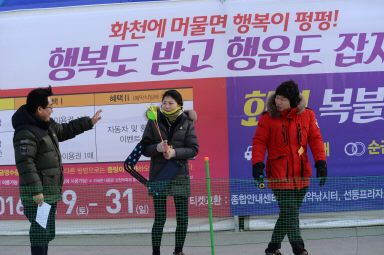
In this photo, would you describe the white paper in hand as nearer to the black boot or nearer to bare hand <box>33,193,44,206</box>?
bare hand <box>33,193,44,206</box>

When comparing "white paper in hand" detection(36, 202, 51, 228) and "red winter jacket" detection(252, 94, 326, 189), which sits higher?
"red winter jacket" detection(252, 94, 326, 189)

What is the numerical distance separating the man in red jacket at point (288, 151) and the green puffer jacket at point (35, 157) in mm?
1727

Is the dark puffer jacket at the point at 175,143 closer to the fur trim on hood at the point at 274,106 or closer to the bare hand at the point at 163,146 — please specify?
the bare hand at the point at 163,146

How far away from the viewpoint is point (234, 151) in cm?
541

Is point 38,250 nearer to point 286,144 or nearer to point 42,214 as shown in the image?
point 42,214

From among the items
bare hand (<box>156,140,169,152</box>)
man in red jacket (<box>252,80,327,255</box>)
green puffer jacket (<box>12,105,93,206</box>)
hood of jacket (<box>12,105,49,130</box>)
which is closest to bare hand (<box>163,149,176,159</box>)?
bare hand (<box>156,140,169,152</box>)

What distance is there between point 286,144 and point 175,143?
1.00 meters

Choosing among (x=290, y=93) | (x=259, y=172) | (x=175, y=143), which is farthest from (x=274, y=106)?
(x=175, y=143)

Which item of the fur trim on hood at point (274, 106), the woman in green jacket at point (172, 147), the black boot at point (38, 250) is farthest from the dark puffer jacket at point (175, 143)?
the black boot at point (38, 250)

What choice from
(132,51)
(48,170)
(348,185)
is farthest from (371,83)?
(48,170)

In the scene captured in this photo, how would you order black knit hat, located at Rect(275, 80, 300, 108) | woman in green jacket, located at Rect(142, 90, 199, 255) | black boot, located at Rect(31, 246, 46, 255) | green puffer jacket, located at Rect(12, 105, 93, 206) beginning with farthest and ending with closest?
1. woman in green jacket, located at Rect(142, 90, 199, 255)
2. black knit hat, located at Rect(275, 80, 300, 108)
3. black boot, located at Rect(31, 246, 46, 255)
4. green puffer jacket, located at Rect(12, 105, 93, 206)

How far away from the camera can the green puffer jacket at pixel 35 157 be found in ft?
11.7

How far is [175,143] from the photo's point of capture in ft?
13.5

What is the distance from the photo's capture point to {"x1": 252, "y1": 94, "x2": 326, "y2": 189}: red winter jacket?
3.91 m
